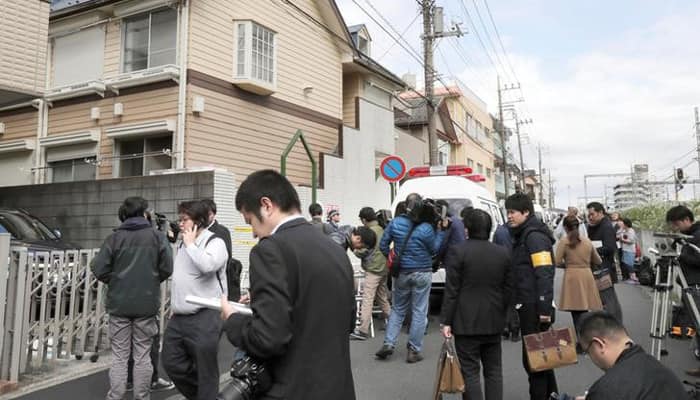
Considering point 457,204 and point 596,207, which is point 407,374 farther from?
point 457,204

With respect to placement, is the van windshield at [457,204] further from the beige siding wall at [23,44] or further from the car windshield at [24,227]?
the beige siding wall at [23,44]

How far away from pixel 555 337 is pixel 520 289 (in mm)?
629

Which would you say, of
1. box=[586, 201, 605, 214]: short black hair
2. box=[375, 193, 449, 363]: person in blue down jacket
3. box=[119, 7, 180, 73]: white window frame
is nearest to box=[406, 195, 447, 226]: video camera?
box=[375, 193, 449, 363]: person in blue down jacket

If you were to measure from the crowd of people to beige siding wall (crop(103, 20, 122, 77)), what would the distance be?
7.58 meters

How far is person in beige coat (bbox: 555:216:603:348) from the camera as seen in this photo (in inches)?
233

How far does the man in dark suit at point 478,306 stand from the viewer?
13.4 ft

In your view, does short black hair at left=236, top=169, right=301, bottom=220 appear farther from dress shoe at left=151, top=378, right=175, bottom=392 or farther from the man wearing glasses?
dress shoe at left=151, top=378, right=175, bottom=392

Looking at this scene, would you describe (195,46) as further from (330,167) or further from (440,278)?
(440,278)

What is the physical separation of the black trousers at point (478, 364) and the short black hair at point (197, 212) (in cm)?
233

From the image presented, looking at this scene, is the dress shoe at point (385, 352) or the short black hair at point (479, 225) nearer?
the short black hair at point (479, 225)

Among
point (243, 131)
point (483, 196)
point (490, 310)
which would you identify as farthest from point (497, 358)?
point (243, 131)

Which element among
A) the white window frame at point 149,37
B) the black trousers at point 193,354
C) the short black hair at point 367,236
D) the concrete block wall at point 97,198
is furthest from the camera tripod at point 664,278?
the white window frame at point 149,37

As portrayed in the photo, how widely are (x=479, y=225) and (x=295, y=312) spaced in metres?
2.64

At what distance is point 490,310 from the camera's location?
407cm
